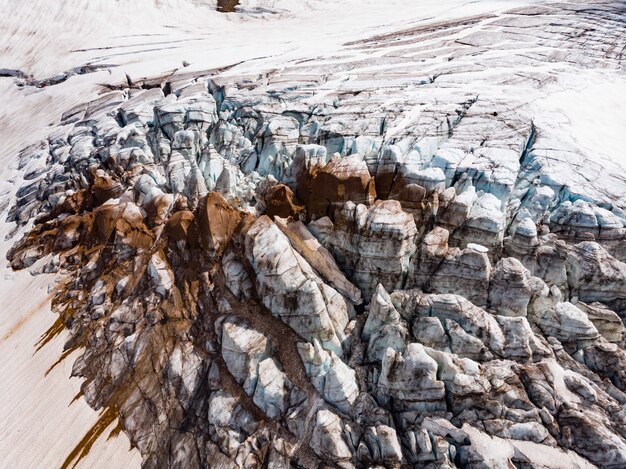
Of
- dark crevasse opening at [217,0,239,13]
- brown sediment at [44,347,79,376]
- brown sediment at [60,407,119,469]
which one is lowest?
brown sediment at [60,407,119,469]

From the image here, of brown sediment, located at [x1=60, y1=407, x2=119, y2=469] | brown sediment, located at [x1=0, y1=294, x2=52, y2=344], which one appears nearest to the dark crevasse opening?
brown sediment, located at [x1=0, y1=294, x2=52, y2=344]

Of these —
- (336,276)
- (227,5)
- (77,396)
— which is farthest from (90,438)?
(227,5)

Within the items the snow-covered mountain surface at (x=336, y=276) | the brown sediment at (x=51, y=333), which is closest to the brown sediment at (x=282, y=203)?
the snow-covered mountain surface at (x=336, y=276)

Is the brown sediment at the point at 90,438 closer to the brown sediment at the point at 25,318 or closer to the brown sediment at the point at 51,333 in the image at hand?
the brown sediment at the point at 51,333

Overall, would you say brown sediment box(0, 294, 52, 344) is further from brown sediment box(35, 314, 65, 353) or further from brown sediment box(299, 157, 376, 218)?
brown sediment box(299, 157, 376, 218)

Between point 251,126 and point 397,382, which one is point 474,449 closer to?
point 397,382

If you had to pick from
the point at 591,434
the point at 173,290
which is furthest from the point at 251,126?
the point at 591,434
